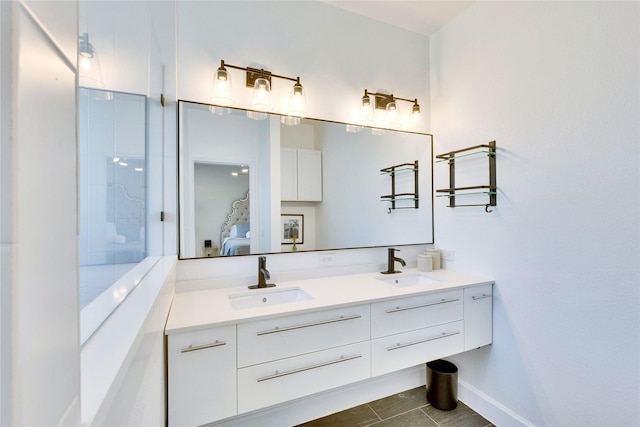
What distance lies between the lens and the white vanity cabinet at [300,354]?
1254 millimetres

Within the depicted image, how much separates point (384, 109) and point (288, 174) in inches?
37.0

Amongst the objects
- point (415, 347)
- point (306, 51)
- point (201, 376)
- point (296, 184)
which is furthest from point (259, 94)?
point (415, 347)

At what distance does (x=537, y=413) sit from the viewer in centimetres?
161

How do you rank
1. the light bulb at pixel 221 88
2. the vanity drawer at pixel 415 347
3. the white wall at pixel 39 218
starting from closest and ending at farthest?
the white wall at pixel 39 218, the vanity drawer at pixel 415 347, the light bulb at pixel 221 88

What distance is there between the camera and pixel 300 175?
192cm

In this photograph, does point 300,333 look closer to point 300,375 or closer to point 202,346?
point 300,375

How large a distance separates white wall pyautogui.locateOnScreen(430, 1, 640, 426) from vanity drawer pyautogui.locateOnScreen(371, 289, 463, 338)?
0.37 metres

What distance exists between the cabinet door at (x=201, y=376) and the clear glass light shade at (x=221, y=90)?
4.17ft

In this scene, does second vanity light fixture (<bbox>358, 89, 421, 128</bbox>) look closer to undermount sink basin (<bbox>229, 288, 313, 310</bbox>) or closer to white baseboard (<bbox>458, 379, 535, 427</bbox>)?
undermount sink basin (<bbox>229, 288, 313, 310</bbox>)

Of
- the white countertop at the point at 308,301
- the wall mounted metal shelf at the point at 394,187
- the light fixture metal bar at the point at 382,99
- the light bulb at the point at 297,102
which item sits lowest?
the white countertop at the point at 308,301

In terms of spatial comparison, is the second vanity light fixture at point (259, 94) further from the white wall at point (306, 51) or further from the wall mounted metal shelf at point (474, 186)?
the wall mounted metal shelf at point (474, 186)

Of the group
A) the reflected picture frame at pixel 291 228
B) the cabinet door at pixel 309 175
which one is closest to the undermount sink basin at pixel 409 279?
the reflected picture frame at pixel 291 228

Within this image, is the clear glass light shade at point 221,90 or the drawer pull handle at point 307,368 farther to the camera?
the clear glass light shade at point 221,90

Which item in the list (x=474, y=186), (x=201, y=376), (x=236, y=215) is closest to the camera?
(x=201, y=376)
